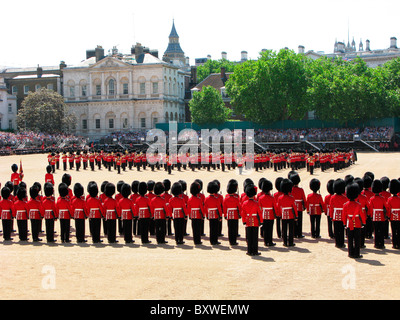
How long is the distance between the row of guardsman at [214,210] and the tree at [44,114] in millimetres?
52873

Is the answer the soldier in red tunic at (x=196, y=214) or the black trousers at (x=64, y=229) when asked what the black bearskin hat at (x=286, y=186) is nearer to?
the soldier in red tunic at (x=196, y=214)

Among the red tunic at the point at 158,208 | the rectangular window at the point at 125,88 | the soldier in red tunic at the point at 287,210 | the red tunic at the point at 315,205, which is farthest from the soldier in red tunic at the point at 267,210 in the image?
the rectangular window at the point at 125,88

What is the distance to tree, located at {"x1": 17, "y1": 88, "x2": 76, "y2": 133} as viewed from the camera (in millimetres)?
66062

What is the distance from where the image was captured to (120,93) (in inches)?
2975

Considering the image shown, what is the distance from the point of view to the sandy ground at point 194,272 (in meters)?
9.45

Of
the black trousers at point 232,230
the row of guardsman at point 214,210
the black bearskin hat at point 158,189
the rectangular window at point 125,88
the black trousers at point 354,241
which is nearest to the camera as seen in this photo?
the black trousers at point 354,241

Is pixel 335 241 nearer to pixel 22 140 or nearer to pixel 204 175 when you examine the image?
pixel 204 175

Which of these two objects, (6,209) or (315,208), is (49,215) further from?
(315,208)

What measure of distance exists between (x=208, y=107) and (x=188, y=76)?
1997 cm

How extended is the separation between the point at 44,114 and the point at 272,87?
2652 centimetres

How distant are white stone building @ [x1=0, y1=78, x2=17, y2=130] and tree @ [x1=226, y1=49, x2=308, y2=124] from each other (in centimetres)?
3094

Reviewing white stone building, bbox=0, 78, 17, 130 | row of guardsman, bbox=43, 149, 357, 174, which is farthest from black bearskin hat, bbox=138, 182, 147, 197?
white stone building, bbox=0, 78, 17, 130

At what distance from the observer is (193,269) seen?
36.5 feet
